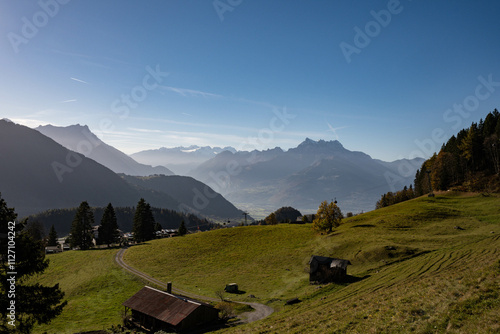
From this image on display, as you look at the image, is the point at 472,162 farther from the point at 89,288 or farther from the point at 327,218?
the point at 89,288

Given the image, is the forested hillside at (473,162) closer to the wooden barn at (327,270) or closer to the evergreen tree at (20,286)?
the wooden barn at (327,270)

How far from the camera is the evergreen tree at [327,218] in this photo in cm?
8539

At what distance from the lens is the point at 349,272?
173 ft

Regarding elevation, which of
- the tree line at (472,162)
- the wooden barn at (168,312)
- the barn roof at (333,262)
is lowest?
the wooden barn at (168,312)

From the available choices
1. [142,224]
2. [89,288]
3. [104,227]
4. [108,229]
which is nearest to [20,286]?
[89,288]

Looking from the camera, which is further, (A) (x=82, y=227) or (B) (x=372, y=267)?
(A) (x=82, y=227)

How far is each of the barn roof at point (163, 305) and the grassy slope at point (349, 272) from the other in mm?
4905

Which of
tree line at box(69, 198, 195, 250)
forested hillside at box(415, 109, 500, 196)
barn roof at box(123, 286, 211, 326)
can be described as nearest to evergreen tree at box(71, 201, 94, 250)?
tree line at box(69, 198, 195, 250)

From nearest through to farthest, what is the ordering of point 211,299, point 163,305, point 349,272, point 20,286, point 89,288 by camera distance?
point 20,286, point 163,305, point 211,299, point 349,272, point 89,288

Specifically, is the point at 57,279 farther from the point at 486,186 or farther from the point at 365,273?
the point at 486,186

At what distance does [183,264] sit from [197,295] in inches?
877

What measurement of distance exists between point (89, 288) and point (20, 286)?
42.6 meters

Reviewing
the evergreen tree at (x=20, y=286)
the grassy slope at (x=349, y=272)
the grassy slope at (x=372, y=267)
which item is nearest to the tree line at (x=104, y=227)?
the grassy slope at (x=349, y=272)

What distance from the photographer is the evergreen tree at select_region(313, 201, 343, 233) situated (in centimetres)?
8539
